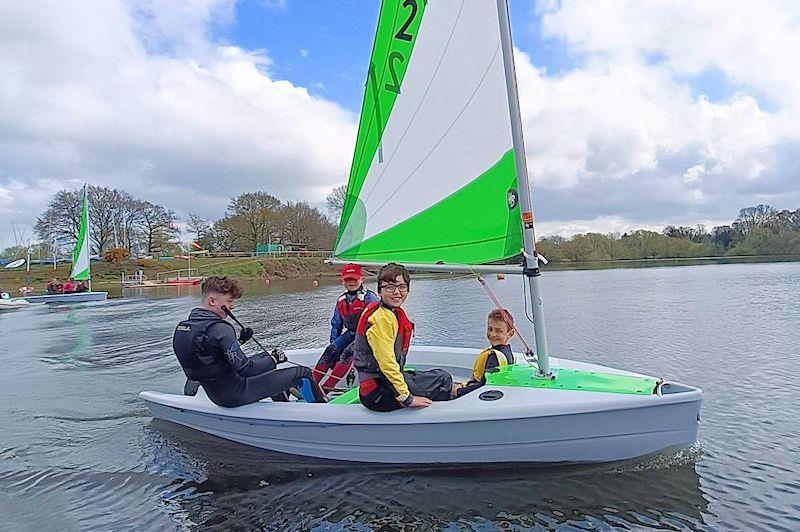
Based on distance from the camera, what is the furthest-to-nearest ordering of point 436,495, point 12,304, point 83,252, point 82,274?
point 82,274 → point 83,252 → point 12,304 → point 436,495

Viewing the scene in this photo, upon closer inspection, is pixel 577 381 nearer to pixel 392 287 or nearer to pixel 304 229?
pixel 392 287

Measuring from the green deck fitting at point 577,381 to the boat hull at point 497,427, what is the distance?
0.33ft

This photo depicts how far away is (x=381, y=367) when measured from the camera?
12.4ft

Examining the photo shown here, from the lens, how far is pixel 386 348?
374 centimetres

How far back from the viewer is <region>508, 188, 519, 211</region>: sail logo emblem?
421 centimetres

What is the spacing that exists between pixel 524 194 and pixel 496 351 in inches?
51.3

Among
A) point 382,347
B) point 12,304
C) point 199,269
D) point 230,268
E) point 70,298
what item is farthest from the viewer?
point 199,269

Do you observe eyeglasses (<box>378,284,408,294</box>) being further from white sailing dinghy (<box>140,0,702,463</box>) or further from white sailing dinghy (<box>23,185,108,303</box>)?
white sailing dinghy (<box>23,185,108,303</box>)

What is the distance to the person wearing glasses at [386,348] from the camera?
376cm

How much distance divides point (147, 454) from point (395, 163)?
3.34 metres

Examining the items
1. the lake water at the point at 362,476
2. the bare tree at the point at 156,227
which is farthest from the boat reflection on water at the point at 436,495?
the bare tree at the point at 156,227

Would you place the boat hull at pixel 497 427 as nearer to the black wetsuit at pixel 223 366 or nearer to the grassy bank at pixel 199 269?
the black wetsuit at pixel 223 366

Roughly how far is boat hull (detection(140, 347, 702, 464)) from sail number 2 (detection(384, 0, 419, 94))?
268 cm

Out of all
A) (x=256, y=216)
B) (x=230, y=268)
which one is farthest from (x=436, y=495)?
(x=256, y=216)
